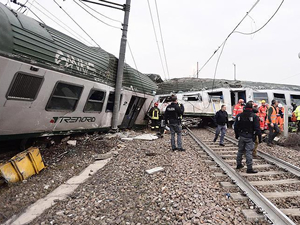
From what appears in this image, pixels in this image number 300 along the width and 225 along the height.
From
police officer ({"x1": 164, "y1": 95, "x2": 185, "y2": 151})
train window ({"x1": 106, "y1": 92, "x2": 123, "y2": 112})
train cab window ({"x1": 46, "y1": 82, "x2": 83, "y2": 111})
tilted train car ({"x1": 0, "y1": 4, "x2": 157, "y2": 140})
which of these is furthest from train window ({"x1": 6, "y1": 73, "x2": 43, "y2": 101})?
police officer ({"x1": 164, "y1": 95, "x2": 185, "y2": 151})

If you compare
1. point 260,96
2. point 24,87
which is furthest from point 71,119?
point 260,96

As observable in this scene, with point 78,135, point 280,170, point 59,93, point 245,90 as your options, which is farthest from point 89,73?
point 245,90

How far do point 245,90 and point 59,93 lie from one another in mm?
11785

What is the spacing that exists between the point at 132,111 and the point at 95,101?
3.33 meters

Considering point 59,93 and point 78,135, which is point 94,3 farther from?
point 78,135

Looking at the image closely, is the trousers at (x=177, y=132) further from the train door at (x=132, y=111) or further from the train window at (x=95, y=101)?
the train door at (x=132, y=111)

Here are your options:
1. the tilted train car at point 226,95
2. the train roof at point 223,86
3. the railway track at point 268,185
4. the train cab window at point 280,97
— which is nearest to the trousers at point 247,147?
the railway track at point 268,185

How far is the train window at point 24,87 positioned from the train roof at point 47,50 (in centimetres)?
38

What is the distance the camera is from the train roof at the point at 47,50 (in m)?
4.08

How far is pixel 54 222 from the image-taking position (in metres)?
2.37

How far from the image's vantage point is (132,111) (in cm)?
1001

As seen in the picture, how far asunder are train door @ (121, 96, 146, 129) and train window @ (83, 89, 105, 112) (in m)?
2.48

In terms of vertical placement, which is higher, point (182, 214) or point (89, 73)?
point (89, 73)

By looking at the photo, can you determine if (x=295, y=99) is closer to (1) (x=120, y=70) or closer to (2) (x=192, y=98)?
(2) (x=192, y=98)
